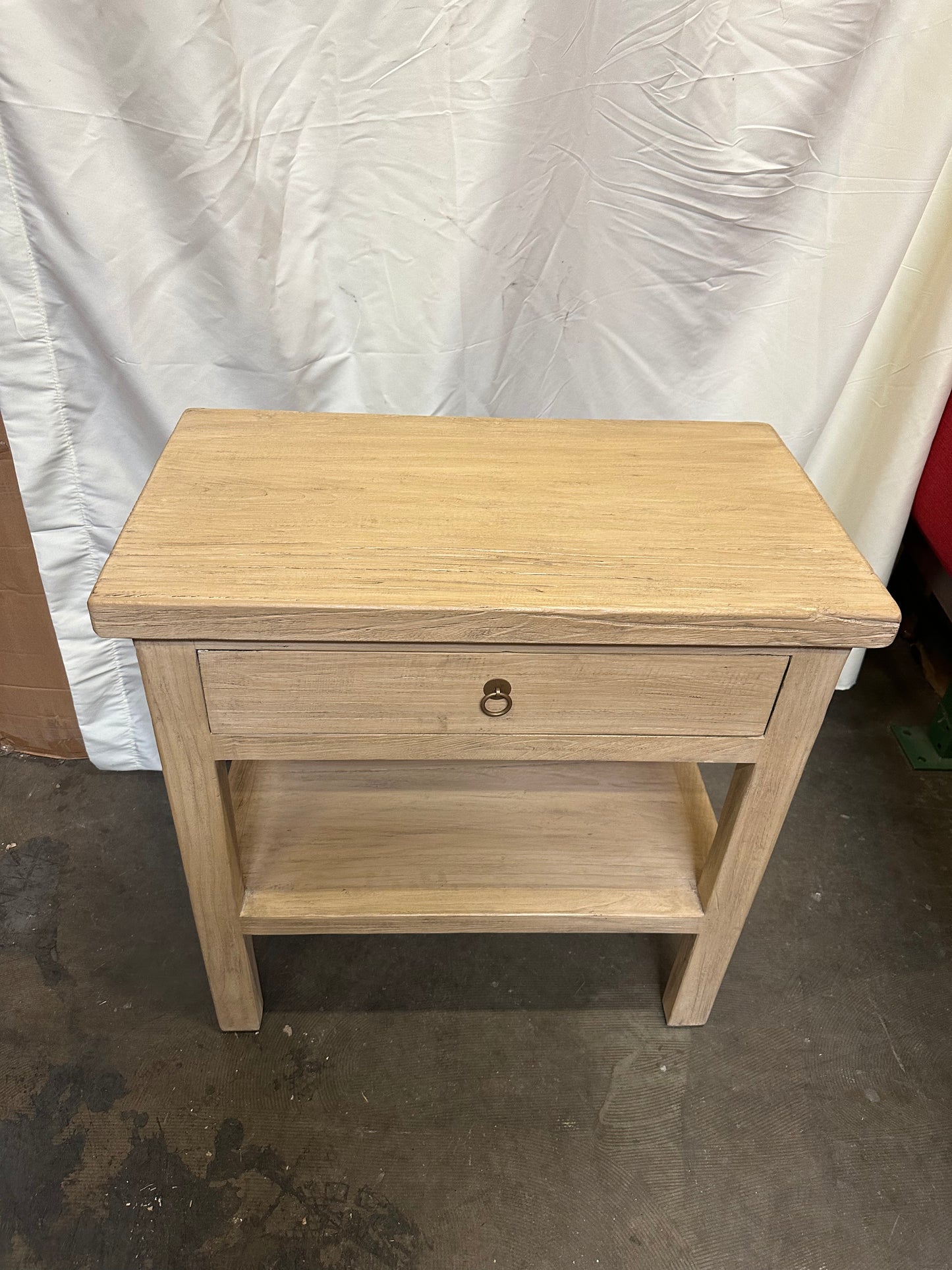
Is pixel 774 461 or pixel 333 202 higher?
pixel 333 202

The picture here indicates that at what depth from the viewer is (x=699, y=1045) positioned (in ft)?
3.37

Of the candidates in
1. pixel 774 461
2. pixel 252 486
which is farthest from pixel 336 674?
pixel 774 461

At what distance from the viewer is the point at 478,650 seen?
70cm

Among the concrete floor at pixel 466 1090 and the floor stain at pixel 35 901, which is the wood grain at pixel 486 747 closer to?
the concrete floor at pixel 466 1090

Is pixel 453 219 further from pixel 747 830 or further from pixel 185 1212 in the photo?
pixel 185 1212

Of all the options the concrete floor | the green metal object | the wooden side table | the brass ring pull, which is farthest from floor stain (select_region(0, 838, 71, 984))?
the green metal object

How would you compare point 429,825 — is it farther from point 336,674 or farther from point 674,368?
point 674,368

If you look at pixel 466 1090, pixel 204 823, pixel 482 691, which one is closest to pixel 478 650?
pixel 482 691

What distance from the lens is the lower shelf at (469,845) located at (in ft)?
2.95

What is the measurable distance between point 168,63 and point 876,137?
82 centimetres

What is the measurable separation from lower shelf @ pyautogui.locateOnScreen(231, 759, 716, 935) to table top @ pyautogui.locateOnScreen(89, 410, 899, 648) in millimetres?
358

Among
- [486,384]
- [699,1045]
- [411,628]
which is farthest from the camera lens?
[486,384]

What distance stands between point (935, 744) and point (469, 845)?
3.11ft

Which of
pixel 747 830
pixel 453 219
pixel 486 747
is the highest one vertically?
pixel 453 219
